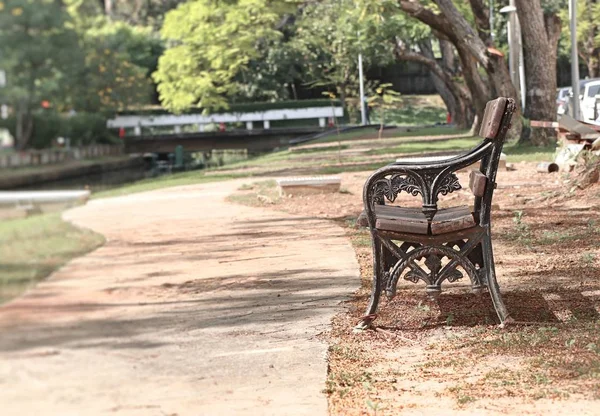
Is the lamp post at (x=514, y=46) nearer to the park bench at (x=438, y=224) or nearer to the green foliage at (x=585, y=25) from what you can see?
the green foliage at (x=585, y=25)

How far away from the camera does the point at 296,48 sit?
147ft

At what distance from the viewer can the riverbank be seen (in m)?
1.36

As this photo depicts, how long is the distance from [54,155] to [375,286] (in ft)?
10.3

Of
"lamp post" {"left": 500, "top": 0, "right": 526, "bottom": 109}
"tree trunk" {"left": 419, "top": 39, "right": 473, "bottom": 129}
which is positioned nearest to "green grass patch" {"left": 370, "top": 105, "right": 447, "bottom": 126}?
"tree trunk" {"left": 419, "top": 39, "right": 473, "bottom": 129}

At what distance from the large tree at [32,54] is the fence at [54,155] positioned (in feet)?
0.10

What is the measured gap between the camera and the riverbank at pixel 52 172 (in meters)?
1.36

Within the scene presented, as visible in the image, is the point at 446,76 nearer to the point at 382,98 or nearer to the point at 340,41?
the point at 382,98

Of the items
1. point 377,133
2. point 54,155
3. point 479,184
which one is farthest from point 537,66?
point 54,155

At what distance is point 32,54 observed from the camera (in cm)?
143

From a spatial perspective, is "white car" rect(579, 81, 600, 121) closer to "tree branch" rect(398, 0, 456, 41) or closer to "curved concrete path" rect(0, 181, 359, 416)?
"tree branch" rect(398, 0, 456, 41)

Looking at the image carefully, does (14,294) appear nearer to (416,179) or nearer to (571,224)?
(416,179)

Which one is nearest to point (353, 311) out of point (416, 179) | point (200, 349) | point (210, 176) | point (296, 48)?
point (416, 179)

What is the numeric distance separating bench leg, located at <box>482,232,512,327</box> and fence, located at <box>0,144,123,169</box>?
96.4 inches

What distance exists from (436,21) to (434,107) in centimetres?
3296
